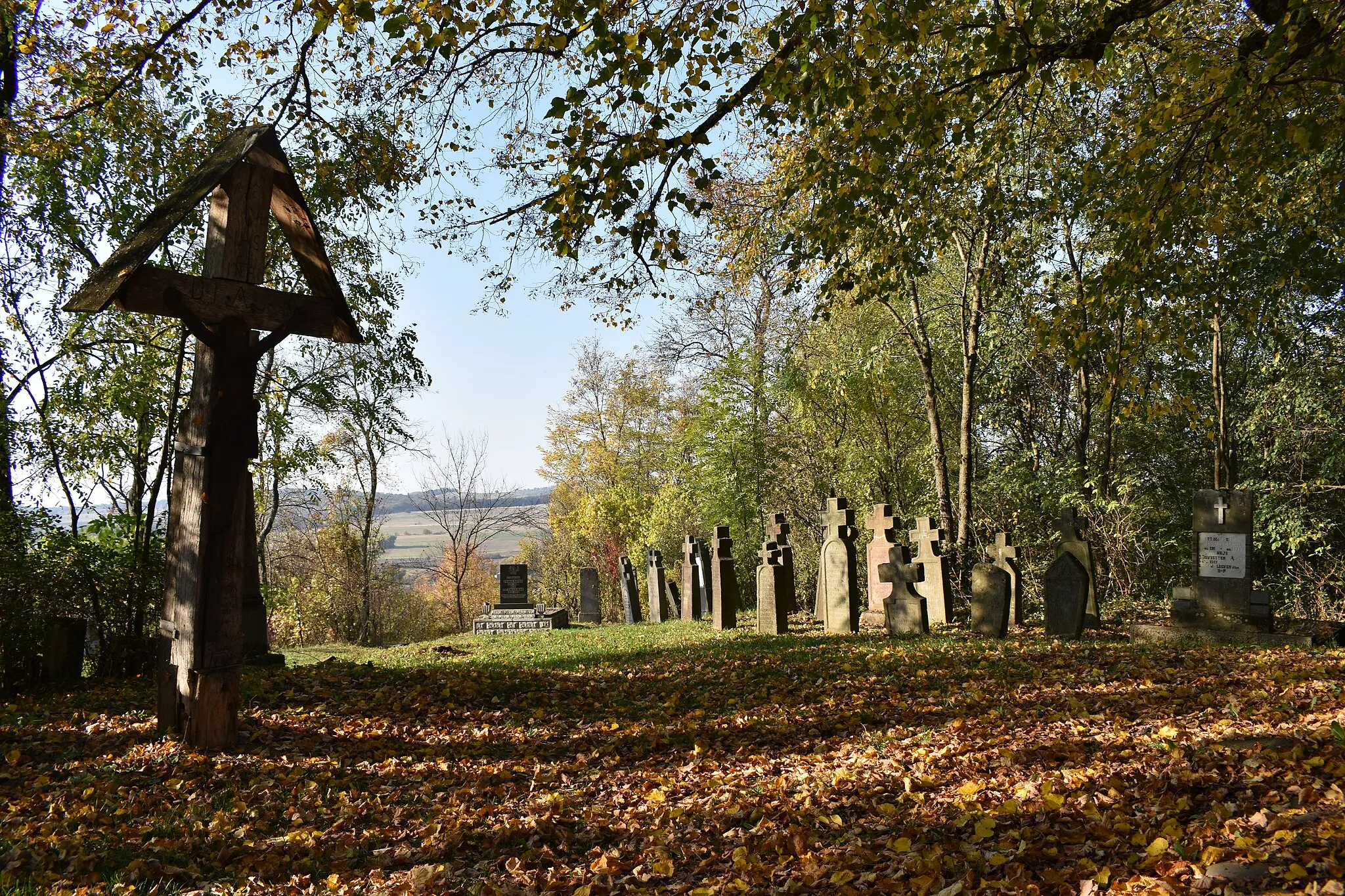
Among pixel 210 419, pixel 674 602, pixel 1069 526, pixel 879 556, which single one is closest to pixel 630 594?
pixel 674 602

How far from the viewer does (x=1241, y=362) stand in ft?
54.0

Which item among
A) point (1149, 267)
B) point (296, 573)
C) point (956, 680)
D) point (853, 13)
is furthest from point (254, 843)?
point (296, 573)

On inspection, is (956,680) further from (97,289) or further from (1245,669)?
(97,289)

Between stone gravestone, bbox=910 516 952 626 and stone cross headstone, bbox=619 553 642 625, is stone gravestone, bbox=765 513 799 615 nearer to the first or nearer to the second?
stone gravestone, bbox=910 516 952 626

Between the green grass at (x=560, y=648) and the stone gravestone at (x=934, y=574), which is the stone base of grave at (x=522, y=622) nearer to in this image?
the green grass at (x=560, y=648)

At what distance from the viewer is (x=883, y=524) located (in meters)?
12.8

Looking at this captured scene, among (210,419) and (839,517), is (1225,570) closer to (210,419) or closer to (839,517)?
(839,517)

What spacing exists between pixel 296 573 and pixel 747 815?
99.2 ft

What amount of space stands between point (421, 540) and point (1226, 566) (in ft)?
288

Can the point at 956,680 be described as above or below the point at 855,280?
below

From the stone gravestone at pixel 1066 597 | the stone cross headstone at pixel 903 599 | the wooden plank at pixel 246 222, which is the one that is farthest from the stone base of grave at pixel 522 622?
the wooden plank at pixel 246 222

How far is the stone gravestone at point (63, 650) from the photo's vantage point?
8.02 m

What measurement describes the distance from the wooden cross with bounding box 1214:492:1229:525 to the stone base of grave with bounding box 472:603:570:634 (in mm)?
13035

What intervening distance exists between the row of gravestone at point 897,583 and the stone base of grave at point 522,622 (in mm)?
5907
